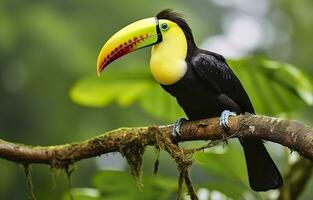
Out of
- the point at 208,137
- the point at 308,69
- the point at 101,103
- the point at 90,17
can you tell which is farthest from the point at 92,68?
the point at 208,137

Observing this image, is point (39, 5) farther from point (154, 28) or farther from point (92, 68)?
point (154, 28)

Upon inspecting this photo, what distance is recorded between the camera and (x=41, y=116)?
5.79m

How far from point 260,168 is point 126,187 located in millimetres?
659

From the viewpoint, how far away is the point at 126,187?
3.06m

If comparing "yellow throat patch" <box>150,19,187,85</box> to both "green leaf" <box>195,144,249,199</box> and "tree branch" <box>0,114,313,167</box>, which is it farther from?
"green leaf" <box>195,144,249,199</box>

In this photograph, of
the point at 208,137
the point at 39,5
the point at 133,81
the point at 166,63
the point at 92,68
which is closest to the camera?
the point at 208,137

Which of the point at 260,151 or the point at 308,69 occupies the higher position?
the point at 308,69

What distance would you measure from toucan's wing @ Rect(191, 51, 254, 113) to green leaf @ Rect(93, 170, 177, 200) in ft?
1.72

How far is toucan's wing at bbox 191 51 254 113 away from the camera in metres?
2.68

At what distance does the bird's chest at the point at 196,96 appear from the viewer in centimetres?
267

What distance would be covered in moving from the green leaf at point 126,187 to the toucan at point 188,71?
43 cm

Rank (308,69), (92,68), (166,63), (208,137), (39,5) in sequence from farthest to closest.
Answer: (308,69), (39,5), (92,68), (166,63), (208,137)

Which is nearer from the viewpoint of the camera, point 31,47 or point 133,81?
point 133,81

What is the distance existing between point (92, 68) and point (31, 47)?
1.99 ft
